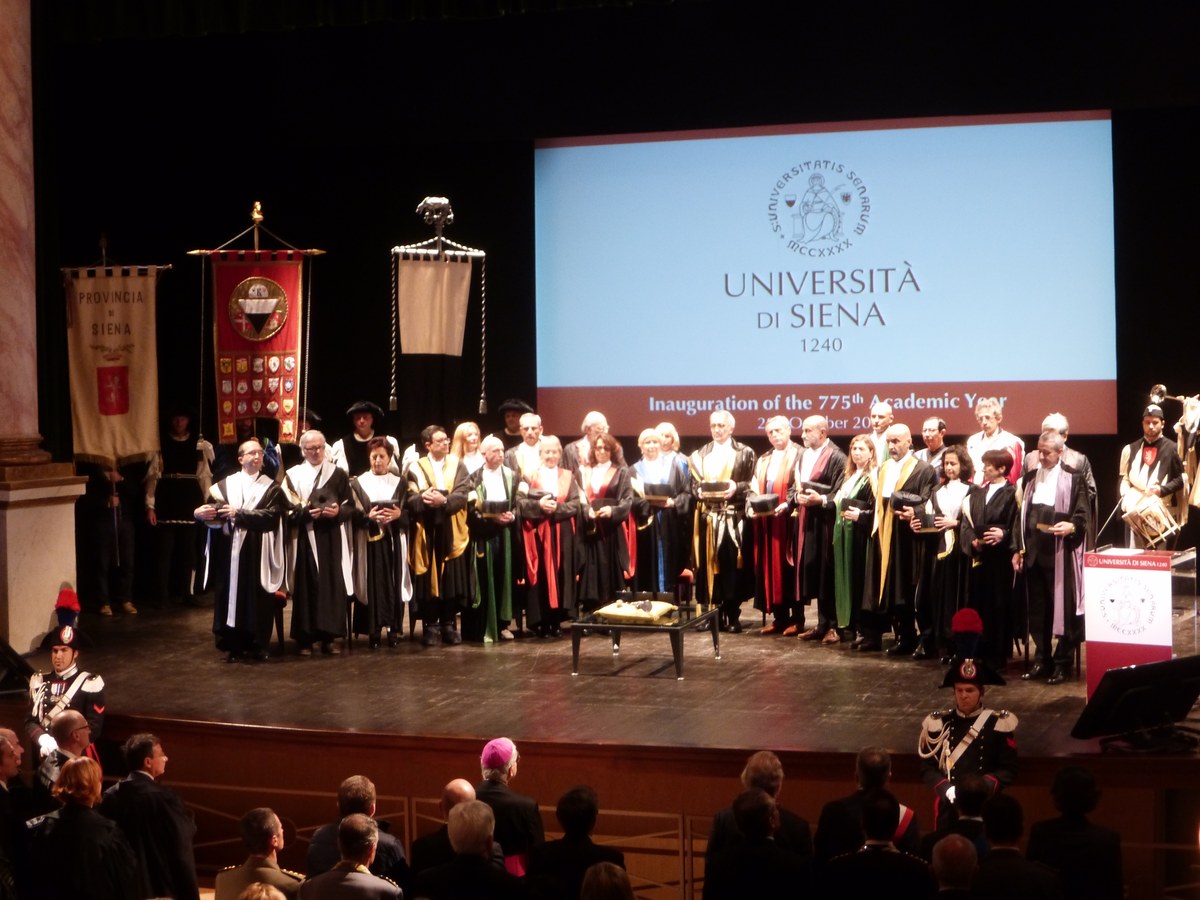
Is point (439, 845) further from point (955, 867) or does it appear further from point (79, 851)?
point (955, 867)

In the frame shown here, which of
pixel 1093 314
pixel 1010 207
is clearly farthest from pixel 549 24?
pixel 1093 314

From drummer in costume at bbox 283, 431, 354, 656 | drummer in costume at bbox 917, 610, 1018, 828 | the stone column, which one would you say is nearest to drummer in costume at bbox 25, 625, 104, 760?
drummer in costume at bbox 283, 431, 354, 656

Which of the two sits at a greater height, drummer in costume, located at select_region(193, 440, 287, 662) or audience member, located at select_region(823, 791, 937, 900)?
drummer in costume, located at select_region(193, 440, 287, 662)

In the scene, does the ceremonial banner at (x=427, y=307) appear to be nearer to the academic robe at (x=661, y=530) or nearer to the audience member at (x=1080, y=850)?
the academic robe at (x=661, y=530)

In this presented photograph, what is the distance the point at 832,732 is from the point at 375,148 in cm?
755

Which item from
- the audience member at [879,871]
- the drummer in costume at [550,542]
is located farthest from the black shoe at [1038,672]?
the audience member at [879,871]

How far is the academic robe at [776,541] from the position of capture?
10.9 metres

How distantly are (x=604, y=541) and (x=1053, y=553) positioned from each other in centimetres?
323

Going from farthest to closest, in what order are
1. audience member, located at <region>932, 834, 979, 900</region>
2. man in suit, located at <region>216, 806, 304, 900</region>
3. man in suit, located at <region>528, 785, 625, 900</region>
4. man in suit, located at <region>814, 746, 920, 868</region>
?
man in suit, located at <region>814, 746, 920, 868</region>, man in suit, located at <region>216, 806, 304, 900</region>, man in suit, located at <region>528, 785, 625, 900</region>, audience member, located at <region>932, 834, 979, 900</region>

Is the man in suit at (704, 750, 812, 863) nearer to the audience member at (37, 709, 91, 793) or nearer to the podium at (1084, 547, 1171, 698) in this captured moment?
A: the audience member at (37, 709, 91, 793)

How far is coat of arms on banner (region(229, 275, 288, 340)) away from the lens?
36.7 ft

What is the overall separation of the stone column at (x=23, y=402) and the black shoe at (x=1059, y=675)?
257 inches

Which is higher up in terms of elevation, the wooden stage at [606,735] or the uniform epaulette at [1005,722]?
the uniform epaulette at [1005,722]

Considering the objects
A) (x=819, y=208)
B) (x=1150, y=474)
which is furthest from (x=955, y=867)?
(x=819, y=208)
